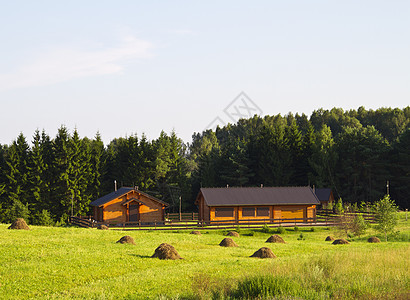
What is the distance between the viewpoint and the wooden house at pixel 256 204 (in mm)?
55425

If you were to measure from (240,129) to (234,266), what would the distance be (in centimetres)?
11494

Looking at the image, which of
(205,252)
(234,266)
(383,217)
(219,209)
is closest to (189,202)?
(219,209)

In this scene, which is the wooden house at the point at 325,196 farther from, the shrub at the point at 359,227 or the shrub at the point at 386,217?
the shrub at the point at 386,217

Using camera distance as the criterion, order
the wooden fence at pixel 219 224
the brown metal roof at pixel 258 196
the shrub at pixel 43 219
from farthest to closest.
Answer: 1. the shrub at pixel 43 219
2. the brown metal roof at pixel 258 196
3. the wooden fence at pixel 219 224

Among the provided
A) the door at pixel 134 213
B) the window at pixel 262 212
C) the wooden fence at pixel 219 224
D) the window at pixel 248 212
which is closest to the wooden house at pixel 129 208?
the door at pixel 134 213

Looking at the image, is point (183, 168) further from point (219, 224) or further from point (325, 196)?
point (219, 224)

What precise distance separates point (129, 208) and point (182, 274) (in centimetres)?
3874

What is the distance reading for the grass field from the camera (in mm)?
13758

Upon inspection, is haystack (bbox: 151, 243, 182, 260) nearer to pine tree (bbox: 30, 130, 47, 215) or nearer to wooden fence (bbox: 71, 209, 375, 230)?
wooden fence (bbox: 71, 209, 375, 230)

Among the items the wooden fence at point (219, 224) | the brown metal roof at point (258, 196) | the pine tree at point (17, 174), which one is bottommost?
the wooden fence at point (219, 224)

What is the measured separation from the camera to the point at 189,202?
80438mm

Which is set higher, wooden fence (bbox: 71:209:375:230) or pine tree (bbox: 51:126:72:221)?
pine tree (bbox: 51:126:72:221)

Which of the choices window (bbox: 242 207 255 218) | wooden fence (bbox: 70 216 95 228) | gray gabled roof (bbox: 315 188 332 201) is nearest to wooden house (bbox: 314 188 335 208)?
gray gabled roof (bbox: 315 188 332 201)

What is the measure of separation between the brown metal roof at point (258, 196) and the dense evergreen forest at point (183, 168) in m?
19.8
